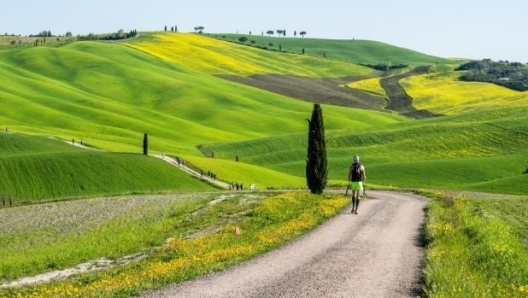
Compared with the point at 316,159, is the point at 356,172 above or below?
above

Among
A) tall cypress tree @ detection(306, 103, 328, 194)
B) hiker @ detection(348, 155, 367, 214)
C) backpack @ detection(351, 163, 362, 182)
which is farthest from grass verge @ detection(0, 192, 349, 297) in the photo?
tall cypress tree @ detection(306, 103, 328, 194)

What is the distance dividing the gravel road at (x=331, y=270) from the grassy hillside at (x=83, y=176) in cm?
4420

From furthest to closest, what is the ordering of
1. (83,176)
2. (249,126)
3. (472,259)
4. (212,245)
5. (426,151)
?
1. (249,126)
2. (426,151)
3. (83,176)
4. (212,245)
5. (472,259)

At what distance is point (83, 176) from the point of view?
7619 centimetres

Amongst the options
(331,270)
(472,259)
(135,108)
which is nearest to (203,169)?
(472,259)

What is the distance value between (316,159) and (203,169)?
37766 mm

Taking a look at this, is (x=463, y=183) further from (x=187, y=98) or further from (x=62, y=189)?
(x=187, y=98)

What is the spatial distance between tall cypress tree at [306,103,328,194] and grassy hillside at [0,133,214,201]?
2383 cm

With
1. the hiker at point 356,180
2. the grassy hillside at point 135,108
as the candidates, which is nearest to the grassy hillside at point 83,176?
the grassy hillside at point 135,108

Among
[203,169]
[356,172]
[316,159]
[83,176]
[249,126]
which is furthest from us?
[249,126]

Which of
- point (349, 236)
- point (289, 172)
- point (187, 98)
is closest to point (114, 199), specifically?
point (349, 236)

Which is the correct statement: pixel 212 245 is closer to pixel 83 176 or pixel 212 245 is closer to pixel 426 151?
pixel 83 176

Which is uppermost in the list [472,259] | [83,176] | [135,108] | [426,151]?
[472,259]

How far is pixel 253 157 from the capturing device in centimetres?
11556
